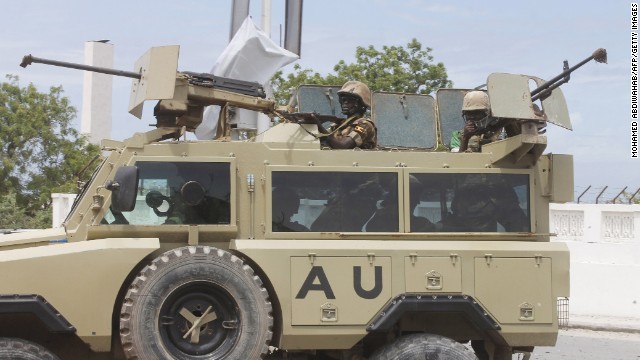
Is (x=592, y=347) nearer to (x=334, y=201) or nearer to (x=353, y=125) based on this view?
(x=353, y=125)

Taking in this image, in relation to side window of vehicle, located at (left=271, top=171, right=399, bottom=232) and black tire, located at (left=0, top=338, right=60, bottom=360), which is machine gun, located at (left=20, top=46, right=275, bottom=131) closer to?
side window of vehicle, located at (left=271, top=171, right=399, bottom=232)

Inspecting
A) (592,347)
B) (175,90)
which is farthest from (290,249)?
(592,347)

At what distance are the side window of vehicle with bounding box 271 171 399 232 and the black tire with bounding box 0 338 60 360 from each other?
1.85 metres

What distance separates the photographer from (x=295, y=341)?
7.23 meters

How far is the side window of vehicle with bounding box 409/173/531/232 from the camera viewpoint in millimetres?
7641

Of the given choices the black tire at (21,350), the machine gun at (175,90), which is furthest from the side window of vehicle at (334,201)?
the black tire at (21,350)

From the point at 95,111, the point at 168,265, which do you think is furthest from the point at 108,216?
the point at 95,111

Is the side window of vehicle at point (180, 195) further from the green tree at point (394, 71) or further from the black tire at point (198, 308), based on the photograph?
the green tree at point (394, 71)

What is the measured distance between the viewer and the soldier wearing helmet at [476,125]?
8234 millimetres

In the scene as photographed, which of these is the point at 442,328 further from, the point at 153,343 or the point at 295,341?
the point at 153,343

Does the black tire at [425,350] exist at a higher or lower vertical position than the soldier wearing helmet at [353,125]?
lower

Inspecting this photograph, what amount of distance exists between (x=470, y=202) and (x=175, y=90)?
245cm

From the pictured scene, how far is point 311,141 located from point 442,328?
5.82 feet

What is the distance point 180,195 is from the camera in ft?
24.0
